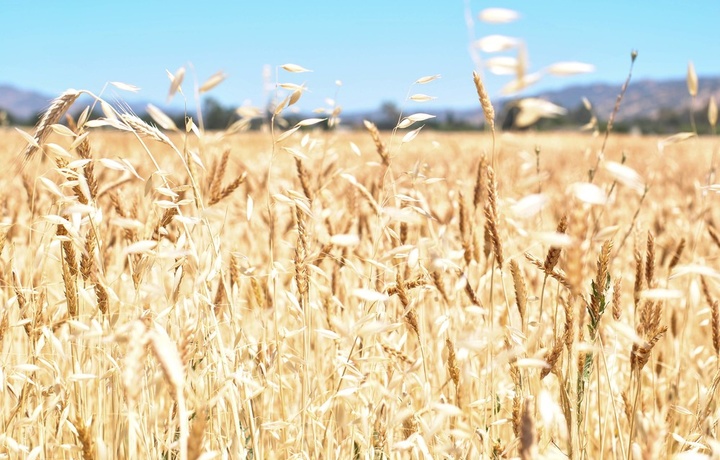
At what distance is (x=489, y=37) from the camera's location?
0.68m

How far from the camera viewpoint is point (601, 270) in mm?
799

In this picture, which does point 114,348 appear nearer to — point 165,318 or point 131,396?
point 165,318

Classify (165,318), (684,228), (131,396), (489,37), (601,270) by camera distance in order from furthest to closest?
(684,228), (165,318), (601,270), (489,37), (131,396)

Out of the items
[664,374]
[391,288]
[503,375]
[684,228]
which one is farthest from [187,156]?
[684,228]

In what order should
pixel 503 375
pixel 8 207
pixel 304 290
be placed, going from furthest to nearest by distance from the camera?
1. pixel 8 207
2. pixel 503 375
3. pixel 304 290

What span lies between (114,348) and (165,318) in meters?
0.13

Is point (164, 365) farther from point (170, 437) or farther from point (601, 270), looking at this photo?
point (601, 270)

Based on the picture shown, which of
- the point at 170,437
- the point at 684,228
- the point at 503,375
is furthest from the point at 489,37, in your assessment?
the point at 684,228

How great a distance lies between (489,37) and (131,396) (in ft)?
1.91

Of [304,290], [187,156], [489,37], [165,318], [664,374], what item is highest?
[489,37]

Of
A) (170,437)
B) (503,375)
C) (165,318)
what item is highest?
(165,318)

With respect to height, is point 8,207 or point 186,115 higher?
point 186,115

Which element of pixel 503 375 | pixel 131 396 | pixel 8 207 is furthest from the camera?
pixel 8 207

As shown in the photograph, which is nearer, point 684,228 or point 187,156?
point 187,156
